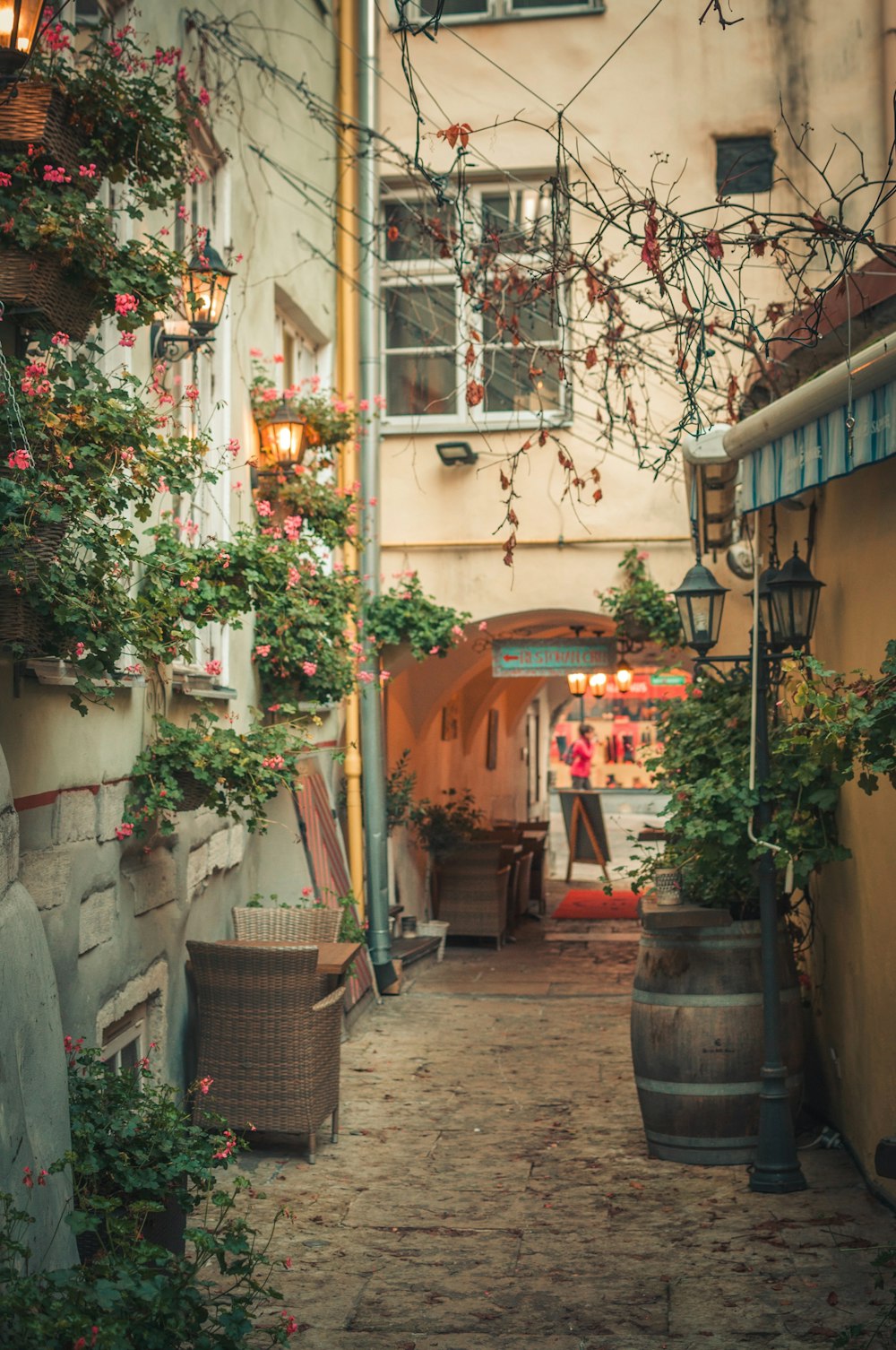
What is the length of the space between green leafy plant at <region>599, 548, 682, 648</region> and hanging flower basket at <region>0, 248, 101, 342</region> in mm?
6216

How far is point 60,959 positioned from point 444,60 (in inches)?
319

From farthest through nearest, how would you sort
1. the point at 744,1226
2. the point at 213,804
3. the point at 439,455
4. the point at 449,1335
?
1. the point at 439,455
2. the point at 213,804
3. the point at 744,1226
4. the point at 449,1335

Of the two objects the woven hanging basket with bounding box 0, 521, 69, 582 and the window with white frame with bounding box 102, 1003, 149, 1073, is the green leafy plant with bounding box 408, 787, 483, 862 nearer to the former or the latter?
the window with white frame with bounding box 102, 1003, 149, 1073

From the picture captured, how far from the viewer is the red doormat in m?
14.3

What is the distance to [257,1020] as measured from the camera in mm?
5898

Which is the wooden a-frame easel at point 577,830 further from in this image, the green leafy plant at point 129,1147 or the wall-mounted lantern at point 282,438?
the green leafy plant at point 129,1147

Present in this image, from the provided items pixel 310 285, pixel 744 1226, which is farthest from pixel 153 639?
pixel 310 285

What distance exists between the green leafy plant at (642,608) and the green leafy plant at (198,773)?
4681mm

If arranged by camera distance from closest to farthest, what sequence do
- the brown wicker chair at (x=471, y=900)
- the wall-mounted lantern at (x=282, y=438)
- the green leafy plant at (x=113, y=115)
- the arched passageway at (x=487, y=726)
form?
1. the green leafy plant at (x=113, y=115)
2. the wall-mounted lantern at (x=282, y=438)
3. the arched passageway at (x=487, y=726)
4. the brown wicker chair at (x=471, y=900)

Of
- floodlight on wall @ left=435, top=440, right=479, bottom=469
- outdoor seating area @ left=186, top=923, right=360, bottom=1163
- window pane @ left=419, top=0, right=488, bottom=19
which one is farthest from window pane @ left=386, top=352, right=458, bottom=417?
outdoor seating area @ left=186, top=923, right=360, bottom=1163

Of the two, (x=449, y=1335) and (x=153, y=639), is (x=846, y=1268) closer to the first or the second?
(x=449, y=1335)

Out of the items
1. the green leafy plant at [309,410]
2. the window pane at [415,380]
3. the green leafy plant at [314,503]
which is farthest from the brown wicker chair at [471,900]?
the green leafy plant at [309,410]

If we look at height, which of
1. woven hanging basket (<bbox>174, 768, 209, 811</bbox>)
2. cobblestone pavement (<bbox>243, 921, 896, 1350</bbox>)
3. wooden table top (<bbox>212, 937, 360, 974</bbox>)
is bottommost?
cobblestone pavement (<bbox>243, 921, 896, 1350</bbox>)

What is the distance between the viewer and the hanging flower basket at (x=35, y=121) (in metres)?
3.72
